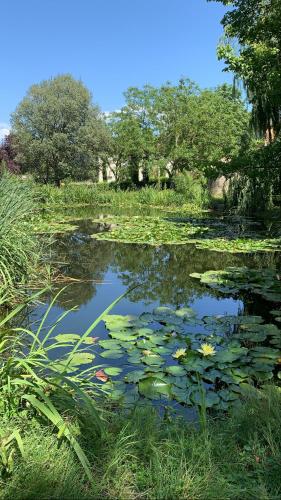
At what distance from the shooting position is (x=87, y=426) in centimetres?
233

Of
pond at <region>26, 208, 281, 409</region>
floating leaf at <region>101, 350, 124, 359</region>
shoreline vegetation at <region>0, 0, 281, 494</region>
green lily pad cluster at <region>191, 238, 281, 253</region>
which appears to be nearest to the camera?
shoreline vegetation at <region>0, 0, 281, 494</region>

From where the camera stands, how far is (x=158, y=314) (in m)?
4.98

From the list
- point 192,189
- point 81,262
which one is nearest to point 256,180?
point 81,262

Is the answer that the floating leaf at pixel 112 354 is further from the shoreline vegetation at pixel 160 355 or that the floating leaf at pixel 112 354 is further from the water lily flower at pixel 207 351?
the water lily flower at pixel 207 351

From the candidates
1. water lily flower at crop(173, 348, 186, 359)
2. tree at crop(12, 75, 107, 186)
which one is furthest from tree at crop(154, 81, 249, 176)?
water lily flower at crop(173, 348, 186, 359)

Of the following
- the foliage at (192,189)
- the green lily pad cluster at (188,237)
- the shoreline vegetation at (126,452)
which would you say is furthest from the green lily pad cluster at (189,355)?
the foliage at (192,189)

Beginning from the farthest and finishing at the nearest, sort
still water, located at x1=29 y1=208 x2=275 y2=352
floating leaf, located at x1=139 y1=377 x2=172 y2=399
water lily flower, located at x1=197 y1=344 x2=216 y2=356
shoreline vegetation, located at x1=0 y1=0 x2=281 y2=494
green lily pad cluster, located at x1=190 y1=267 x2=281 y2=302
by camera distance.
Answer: green lily pad cluster, located at x1=190 y1=267 x2=281 y2=302 → still water, located at x1=29 y1=208 x2=275 y2=352 → water lily flower, located at x1=197 y1=344 x2=216 y2=356 → floating leaf, located at x1=139 y1=377 x2=172 y2=399 → shoreline vegetation, located at x1=0 y1=0 x2=281 y2=494

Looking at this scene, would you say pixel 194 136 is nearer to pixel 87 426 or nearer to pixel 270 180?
pixel 270 180

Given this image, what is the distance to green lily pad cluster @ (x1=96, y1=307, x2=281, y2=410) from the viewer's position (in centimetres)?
318

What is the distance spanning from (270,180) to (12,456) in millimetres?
9455

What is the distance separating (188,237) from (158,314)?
19.1ft

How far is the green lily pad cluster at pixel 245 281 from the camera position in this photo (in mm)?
5773

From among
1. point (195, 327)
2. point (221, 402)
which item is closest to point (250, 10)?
point (195, 327)

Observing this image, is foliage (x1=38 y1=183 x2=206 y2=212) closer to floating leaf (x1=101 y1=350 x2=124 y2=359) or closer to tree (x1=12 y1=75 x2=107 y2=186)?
tree (x1=12 y1=75 x2=107 y2=186)
